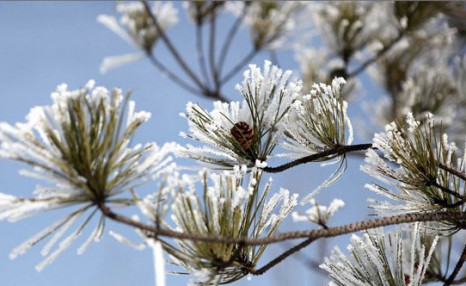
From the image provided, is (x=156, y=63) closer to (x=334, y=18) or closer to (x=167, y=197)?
(x=334, y=18)

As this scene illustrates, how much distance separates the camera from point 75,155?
1.94 ft

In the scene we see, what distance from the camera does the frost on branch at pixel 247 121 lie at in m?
0.76

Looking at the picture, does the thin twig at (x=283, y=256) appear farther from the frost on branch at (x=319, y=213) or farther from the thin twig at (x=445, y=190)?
the thin twig at (x=445, y=190)

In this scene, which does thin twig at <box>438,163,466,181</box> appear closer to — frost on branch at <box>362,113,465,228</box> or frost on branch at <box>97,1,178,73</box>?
frost on branch at <box>362,113,465,228</box>

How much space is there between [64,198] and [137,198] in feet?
0.26

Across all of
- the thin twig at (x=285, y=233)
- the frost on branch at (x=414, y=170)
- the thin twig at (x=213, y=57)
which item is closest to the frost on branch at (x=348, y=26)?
the thin twig at (x=213, y=57)

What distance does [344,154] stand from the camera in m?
0.81

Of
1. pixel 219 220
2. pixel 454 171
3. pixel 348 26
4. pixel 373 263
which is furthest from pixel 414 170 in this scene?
pixel 348 26

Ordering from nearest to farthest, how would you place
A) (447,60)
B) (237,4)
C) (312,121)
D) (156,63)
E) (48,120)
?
1. (48,120)
2. (312,121)
3. (156,63)
4. (237,4)
5. (447,60)

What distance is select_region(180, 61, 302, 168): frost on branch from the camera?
761 mm

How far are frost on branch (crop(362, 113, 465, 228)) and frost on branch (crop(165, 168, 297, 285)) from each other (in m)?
0.17

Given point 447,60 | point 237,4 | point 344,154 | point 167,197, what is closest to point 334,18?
point 237,4

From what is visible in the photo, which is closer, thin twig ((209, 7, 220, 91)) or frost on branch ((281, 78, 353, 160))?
frost on branch ((281, 78, 353, 160))

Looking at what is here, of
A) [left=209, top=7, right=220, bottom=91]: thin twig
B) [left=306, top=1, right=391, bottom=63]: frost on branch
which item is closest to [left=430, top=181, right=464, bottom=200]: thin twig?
[left=209, top=7, right=220, bottom=91]: thin twig
